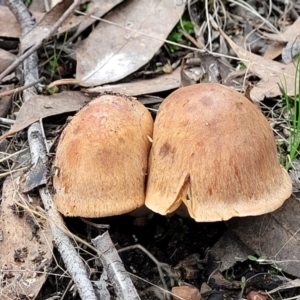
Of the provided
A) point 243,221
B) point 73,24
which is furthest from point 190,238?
point 73,24

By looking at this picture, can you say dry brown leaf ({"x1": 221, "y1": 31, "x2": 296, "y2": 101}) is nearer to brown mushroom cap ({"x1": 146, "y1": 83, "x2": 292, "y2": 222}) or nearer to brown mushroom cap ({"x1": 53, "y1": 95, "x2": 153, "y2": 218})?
brown mushroom cap ({"x1": 146, "y1": 83, "x2": 292, "y2": 222})

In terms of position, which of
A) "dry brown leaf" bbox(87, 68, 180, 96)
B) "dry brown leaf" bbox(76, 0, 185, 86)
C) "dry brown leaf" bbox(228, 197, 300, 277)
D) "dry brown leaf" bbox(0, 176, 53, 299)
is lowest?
"dry brown leaf" bbox(228, 197, 300, 277)

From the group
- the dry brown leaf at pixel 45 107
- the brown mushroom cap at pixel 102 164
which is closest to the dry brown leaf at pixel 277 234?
the brown mushroom cap at pixel 102 164

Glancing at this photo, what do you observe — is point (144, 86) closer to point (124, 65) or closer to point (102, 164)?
point (124, 65)

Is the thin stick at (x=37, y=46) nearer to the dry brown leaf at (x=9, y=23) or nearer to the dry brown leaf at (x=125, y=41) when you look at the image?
the dry brown leaf at (x=125, y=41)

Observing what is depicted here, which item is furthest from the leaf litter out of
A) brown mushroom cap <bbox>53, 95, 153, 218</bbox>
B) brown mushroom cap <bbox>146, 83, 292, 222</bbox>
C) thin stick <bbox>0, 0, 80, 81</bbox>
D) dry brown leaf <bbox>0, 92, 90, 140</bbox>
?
brown mushroom cap <bbox>53, 95, 153, 218</bbox>

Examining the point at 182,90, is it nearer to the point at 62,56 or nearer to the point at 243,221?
the point at 243,221
